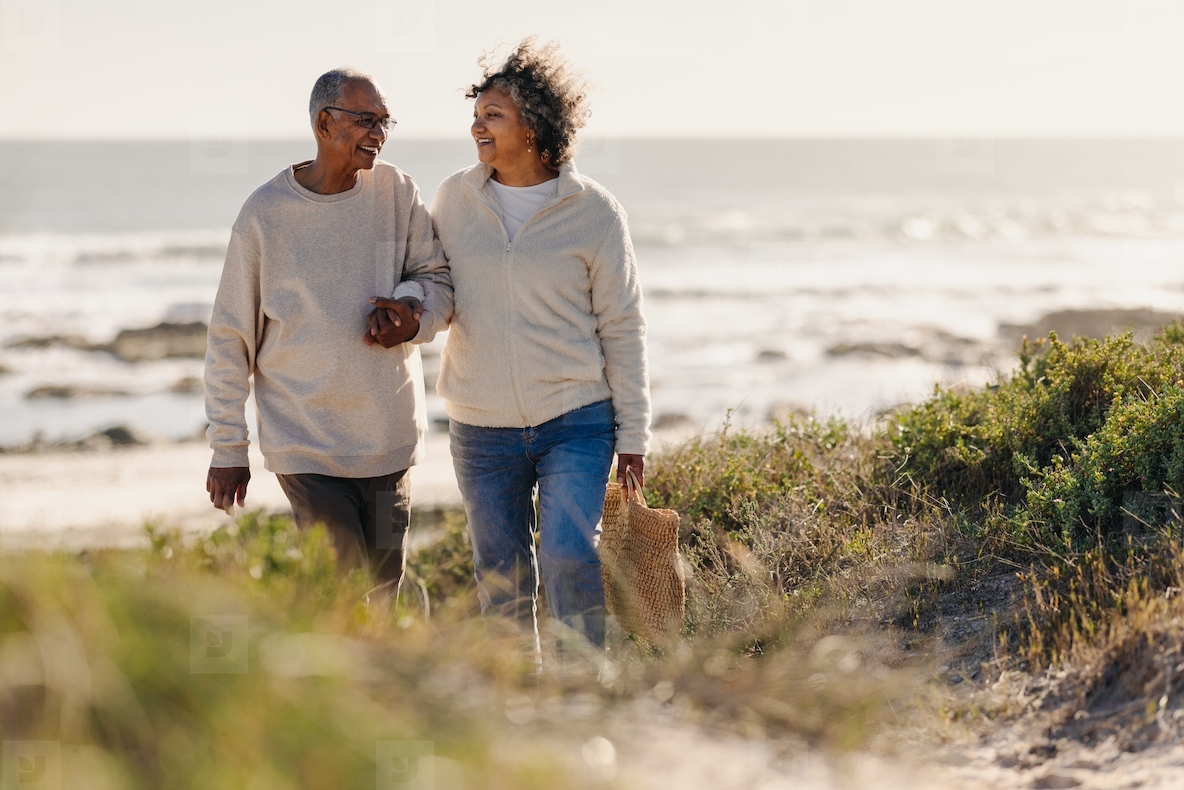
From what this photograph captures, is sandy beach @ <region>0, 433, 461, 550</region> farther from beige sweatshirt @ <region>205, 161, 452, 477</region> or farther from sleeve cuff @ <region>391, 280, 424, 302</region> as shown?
sleeve cuff @ <region>391, 280, 424, 302</region>

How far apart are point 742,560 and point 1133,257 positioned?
1198 inches

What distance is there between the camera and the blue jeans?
3.76 meters

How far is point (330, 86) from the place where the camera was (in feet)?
12.1

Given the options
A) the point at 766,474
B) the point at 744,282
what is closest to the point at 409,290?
the point at 766,474

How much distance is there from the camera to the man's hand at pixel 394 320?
366 centimetres

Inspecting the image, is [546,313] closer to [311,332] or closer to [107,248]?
[311,332]

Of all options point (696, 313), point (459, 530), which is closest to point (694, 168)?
point (696, 313)

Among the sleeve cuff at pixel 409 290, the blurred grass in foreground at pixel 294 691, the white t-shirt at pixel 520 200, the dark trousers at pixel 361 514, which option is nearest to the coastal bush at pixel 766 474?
the dark trousers at pixel 361 514

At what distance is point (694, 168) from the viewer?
74312 mm

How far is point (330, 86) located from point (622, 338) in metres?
1.39

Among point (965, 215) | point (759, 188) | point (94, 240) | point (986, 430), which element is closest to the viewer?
point (986, 430)

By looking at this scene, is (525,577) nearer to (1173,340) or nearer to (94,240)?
(1173,340)

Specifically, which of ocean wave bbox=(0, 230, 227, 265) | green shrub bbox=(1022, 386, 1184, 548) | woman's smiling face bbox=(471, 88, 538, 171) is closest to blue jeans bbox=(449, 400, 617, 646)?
woman's smiling face bbox=(471, 88, 538, 171)

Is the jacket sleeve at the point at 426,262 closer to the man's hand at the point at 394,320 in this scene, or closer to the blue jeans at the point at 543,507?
the man's hand at the point at 394,320
